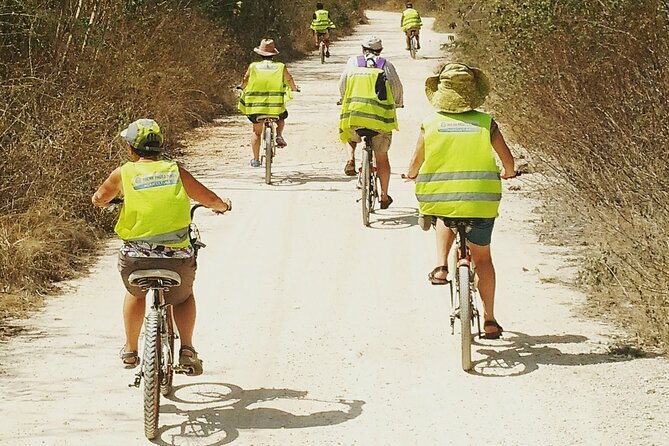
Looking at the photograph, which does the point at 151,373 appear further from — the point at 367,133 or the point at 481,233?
the point at 367,133

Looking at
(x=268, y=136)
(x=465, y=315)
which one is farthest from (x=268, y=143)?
(x=465, y=315)

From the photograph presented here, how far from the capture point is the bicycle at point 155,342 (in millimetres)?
6035

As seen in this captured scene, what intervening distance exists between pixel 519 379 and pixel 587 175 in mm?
4281

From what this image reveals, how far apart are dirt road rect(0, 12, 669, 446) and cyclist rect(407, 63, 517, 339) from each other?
0.98 m

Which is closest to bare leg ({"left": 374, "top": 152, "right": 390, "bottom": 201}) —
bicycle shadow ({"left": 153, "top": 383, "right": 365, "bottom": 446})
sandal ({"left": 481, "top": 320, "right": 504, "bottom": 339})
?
sandal ({"left": 481, "top": 320, "right": 504, "bottom": 339})

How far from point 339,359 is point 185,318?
1395mm

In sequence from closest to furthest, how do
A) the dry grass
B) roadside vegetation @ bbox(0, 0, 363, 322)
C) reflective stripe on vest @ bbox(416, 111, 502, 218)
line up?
reflective stripe on vest @ bbox(416, 111, 502, 218) → the dry grass → roadside vegetation @ bbox(0, 0, 363, 322)

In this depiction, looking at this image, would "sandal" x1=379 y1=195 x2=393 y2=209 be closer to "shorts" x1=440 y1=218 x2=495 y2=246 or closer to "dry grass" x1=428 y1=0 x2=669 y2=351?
"dry grass" x1=428 y1=0 x2=669 y2=351

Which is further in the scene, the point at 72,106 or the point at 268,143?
the point at 268,143

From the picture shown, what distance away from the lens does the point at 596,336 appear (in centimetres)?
805

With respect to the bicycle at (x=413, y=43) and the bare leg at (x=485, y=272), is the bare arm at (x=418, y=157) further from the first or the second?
the bicycle at (x=413, y=43)

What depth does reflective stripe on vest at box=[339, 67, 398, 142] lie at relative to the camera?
11.7 metres

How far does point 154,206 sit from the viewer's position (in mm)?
6238

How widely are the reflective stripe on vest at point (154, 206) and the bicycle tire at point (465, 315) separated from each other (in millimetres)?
1810
